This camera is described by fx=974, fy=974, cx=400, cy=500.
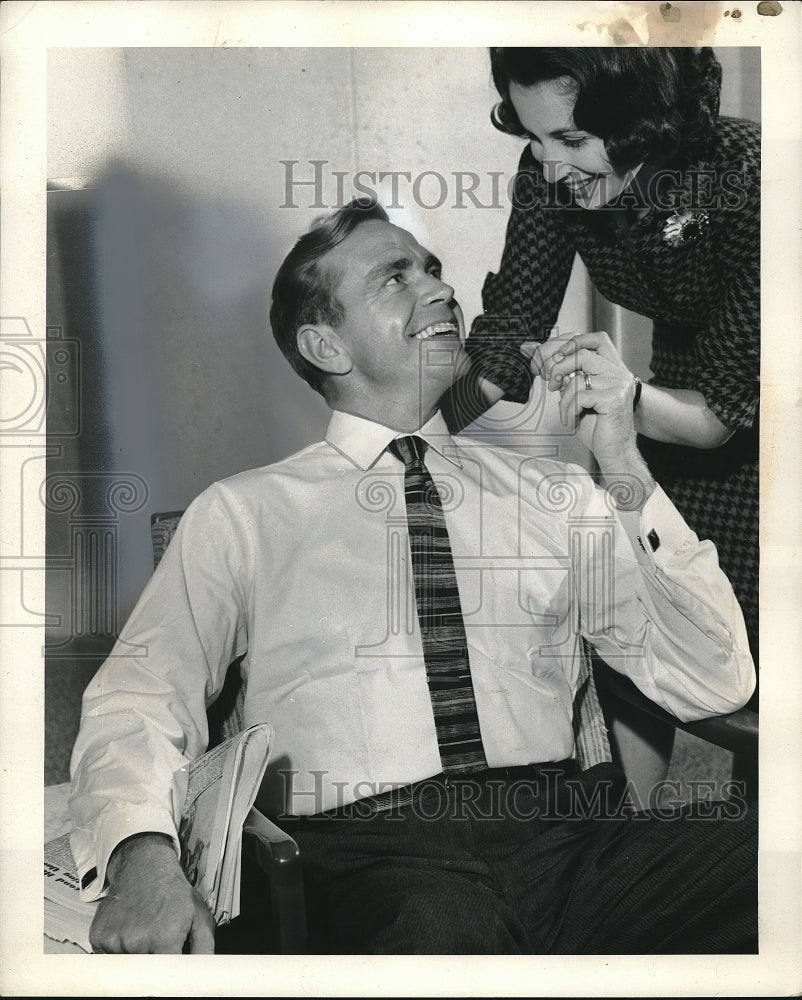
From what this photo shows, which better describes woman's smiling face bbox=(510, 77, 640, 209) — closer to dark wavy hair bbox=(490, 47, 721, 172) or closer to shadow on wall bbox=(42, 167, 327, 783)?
dark wavy hair bbox=(490, 47, 721, 172)

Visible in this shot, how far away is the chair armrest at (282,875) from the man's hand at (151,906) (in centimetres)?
12

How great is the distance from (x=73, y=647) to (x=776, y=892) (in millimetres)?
1379

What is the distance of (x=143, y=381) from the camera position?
1.79 m

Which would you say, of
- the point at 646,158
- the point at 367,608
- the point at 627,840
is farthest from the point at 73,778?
the point at 646,158

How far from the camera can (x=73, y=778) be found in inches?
69.0

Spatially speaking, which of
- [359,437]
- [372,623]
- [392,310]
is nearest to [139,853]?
[372,623]

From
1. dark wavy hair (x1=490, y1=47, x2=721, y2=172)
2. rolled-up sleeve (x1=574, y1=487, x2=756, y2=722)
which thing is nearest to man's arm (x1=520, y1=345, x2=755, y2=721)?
rolled-up sleeve (x1=574, y1=487, x2=756, y2=722)

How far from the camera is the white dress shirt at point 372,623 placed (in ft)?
5.68

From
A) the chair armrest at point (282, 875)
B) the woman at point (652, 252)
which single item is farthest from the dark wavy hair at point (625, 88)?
the chair armrest at point (282, 875)

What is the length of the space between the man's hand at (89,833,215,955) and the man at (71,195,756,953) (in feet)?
0.08

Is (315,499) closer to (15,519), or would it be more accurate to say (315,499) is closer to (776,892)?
(15,519)

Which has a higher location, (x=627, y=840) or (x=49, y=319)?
(x=49, y=319)

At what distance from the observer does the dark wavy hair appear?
179 centimetres

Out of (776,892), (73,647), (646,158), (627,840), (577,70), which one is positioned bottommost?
(776,892)
